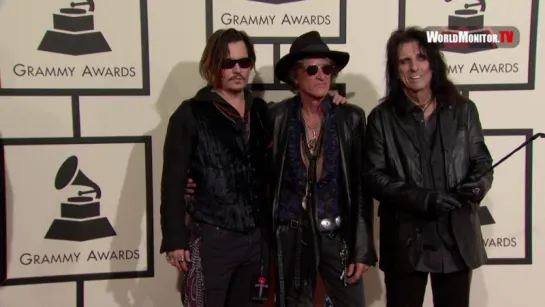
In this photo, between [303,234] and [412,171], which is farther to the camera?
[303,234]

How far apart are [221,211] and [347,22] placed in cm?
116

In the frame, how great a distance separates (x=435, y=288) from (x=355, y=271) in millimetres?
289

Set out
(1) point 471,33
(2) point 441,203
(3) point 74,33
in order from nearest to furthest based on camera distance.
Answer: (2) point 441,203, (3) point 74,33, (1) point 471,33

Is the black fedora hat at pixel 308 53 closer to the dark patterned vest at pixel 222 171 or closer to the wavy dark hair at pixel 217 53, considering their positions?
the wavy dark hair at pixel 217 53

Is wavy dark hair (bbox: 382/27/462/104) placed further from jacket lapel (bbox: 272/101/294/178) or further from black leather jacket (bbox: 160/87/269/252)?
black leather jacket (bbox: 160/87/269/252)

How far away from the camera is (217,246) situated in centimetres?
172

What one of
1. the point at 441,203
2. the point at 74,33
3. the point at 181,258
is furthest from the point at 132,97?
the point at 441,203

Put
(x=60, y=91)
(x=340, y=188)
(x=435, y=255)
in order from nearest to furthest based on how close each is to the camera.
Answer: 1. (x=435, y=255)
2. (x=340, y=188)
3. (x=60, y=91)

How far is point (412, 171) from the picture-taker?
1582 mm

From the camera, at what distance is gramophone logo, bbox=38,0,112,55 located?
219cm

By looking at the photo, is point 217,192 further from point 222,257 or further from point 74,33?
point 74,33

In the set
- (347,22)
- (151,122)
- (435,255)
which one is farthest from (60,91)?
(435,255)

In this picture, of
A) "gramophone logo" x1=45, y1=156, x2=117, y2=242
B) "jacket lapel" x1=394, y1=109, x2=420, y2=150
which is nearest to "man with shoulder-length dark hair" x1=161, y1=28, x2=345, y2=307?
"jacket lapel" x1=394, y1=109, x2=420, y2=150

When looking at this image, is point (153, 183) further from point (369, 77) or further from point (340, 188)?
point (369, 77)
